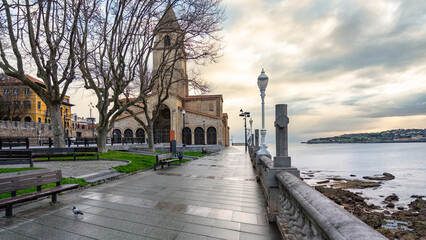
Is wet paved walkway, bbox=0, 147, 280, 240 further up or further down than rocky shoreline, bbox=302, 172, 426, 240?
further up

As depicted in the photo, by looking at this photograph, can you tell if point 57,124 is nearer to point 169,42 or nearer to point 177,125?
point 169,42

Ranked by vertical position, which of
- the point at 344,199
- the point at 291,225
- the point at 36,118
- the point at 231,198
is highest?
the point at 36,118

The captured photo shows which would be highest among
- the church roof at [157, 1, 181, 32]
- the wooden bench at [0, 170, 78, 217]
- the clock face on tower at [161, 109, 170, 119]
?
the church roof at [157, 1, 181, 32]

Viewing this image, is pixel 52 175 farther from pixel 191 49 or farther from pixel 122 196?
pixel 191 49

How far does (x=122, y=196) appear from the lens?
6473 millimetres

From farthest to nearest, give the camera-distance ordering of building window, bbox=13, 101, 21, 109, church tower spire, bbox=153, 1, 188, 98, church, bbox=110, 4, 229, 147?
building window, bbox=13, 101, 21, 109
church, bbox=110, 4, 229, 147
church tower spire, bbox=153, 1, 188, 98

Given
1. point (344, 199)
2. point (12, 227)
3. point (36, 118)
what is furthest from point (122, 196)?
point (36, 118)

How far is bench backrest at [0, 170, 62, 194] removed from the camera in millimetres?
4796

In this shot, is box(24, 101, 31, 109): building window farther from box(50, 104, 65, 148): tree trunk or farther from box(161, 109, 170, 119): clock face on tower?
box(50, 104, 65, 148): tree trunk

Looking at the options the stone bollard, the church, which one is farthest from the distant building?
the stone bollard

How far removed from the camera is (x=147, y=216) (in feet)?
15.9

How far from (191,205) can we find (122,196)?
6.90 ft

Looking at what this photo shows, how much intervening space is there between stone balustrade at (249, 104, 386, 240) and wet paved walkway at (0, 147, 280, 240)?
1.78ft

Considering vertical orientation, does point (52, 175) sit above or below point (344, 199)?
above
